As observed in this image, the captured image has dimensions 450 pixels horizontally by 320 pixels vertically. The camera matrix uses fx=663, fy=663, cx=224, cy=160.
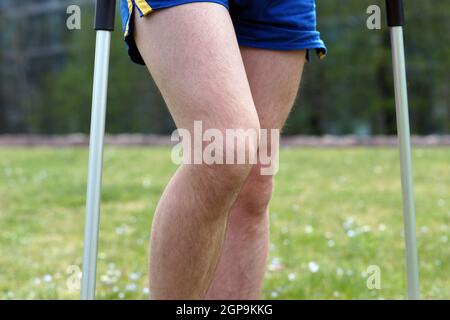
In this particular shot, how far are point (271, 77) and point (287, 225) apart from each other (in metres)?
2.70

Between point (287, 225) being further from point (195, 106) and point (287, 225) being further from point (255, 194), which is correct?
point (195, 106)

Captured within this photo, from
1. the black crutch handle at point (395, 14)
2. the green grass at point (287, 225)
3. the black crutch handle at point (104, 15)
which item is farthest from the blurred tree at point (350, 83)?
the black crutch handle at point (104, 15)

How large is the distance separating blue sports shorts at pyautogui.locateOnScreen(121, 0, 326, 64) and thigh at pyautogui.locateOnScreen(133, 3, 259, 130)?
21cm

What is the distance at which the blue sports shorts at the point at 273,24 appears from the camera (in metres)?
1.76

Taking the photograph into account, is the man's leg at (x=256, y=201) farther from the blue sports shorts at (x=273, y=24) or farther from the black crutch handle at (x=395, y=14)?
the black crutch handle at (x=395, y=14)

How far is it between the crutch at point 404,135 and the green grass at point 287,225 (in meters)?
1.01

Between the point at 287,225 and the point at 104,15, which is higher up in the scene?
the point at 104,15

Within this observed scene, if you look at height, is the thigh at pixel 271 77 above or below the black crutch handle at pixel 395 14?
below

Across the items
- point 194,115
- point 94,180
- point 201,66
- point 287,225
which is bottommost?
point 287,225

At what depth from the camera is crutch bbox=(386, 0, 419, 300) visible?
182 centimetres

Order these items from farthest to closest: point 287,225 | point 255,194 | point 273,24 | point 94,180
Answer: point 287,225 < point 255,194 < point 273,24 < point 94,180

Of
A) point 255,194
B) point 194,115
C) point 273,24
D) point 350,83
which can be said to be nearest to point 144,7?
point 194,115

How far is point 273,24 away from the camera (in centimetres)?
180
